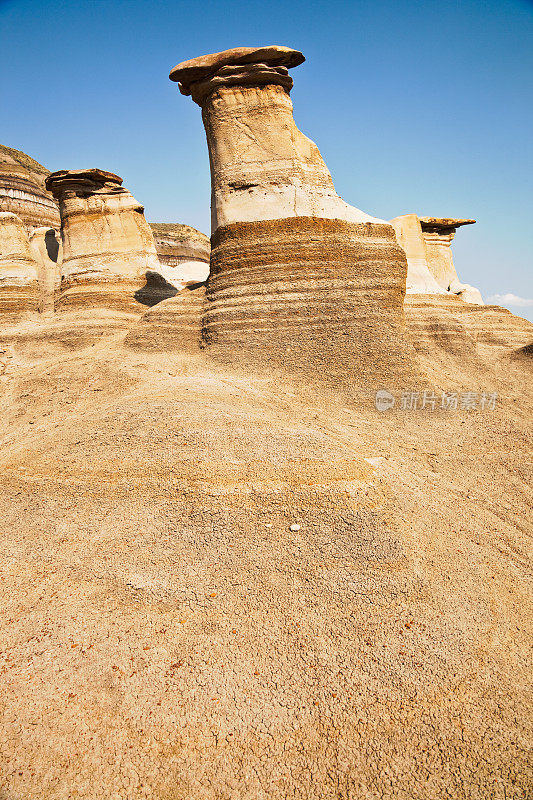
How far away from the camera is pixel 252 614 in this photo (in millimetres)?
2980

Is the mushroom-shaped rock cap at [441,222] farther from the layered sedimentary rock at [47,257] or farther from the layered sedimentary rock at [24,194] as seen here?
the layered sedimentary rock at [24,194]

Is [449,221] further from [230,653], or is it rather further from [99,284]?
[230,653]

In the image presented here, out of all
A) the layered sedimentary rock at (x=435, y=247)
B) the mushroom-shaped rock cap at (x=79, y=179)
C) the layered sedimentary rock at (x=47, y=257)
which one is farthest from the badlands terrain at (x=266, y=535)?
the layered sedimentary rock at (x=435, y=247)

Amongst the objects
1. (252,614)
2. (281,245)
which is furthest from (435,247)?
(252,614)

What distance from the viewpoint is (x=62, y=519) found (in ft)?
12.5

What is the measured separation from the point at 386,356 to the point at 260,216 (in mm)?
3221

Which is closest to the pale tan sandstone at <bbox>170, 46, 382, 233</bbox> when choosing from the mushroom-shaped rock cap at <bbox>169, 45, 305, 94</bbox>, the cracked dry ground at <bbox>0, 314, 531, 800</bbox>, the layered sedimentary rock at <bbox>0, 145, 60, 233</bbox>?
the mushroom-shaped rock cap at <bbox>169, 45, 305, 94</bbox>

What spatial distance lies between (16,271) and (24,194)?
37.1 ft

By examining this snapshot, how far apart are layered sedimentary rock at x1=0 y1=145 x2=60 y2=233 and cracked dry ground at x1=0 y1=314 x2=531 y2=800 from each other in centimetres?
1959

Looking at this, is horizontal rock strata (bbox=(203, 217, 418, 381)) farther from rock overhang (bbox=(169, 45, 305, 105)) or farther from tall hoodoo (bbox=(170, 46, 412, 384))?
rock overhang (bbox=(169, 45, 305, 105))

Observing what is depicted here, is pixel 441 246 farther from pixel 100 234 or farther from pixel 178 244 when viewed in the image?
pixel 178 244

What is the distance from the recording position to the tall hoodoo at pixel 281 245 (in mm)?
6723

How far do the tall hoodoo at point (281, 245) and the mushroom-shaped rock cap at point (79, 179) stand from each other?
407 cm

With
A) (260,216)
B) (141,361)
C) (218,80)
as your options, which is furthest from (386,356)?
(218,80)
